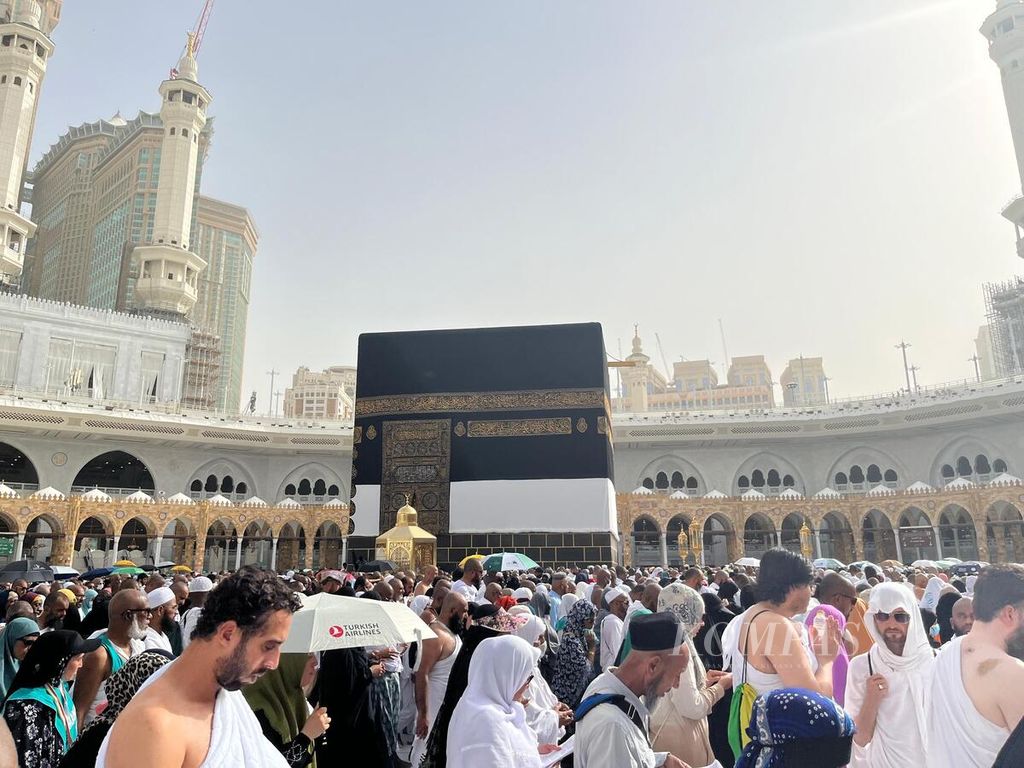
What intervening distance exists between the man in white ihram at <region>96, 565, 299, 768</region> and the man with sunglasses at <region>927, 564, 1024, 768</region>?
1.59m

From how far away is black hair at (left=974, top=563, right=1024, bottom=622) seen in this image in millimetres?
1884

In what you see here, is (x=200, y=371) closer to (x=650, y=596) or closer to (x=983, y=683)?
(x=650, y=596)

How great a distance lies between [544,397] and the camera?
764 inches

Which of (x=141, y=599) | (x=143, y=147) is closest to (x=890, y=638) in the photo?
(x=141, y=599)

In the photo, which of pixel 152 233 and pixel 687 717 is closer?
pixel 687 717

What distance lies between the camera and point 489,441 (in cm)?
1942

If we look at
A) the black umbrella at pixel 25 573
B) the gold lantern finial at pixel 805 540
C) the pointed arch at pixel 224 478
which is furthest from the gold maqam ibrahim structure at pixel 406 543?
the pointed arch at pixel 224 478

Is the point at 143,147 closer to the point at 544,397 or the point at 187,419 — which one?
the point at 187,419

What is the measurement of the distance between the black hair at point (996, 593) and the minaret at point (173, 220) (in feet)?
112

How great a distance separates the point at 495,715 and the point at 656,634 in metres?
0.54

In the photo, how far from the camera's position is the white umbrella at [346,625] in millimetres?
2566

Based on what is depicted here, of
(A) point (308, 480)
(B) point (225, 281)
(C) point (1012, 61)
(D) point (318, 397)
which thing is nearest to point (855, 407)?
(C) point (1012, 61)

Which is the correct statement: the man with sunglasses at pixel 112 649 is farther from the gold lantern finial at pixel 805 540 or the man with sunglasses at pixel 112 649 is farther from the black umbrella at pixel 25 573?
the gold lantern finial at pixel 805 540

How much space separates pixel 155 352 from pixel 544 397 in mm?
18361
